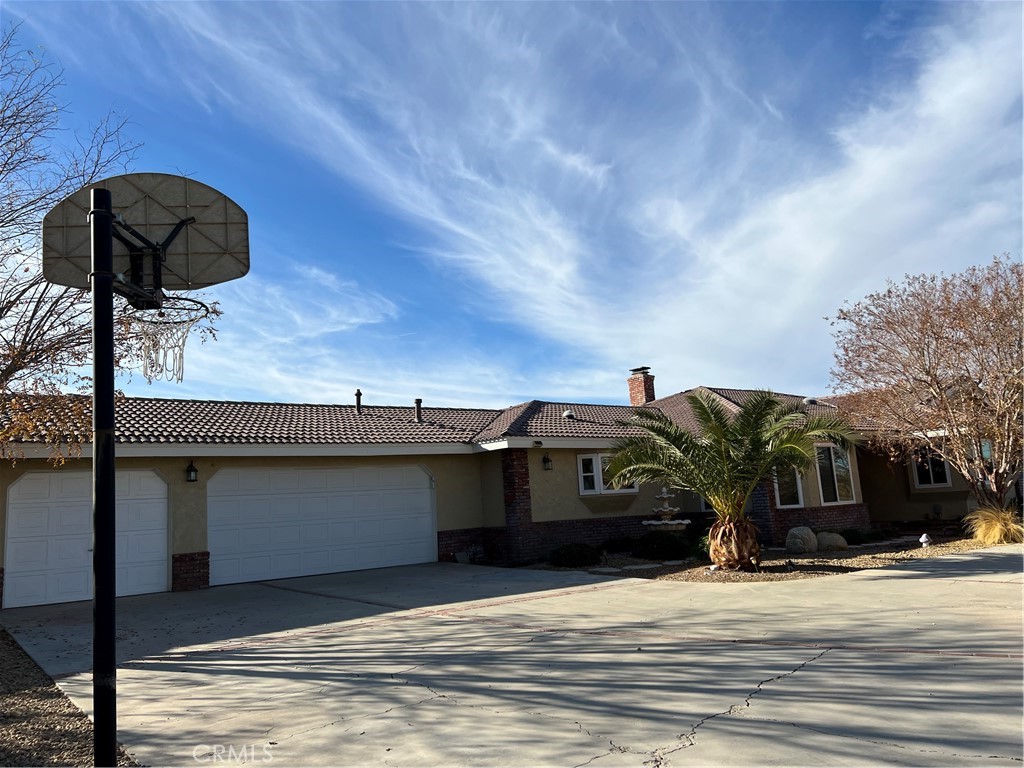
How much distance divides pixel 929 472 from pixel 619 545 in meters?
10.9

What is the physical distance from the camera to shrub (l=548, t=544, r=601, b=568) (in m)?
15.8

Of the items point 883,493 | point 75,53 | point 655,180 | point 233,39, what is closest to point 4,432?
point 75,53

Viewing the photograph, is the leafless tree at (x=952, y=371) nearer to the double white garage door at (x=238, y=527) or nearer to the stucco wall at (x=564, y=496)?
the stucco wall at (x=564, y=496)

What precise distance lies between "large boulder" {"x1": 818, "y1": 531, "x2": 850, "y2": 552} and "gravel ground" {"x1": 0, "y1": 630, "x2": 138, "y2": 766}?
605 inches

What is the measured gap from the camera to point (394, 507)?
17.3m

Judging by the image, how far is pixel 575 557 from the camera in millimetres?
15797

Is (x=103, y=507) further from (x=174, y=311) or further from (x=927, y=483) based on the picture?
(x=927, y=483)

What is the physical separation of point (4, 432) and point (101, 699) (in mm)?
6730

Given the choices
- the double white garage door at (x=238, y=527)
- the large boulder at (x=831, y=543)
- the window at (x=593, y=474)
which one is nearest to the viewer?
the double white garage door at (x=238, y=527)

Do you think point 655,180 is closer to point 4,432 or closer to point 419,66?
point 419,66

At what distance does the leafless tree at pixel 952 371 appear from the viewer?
51.5 ft

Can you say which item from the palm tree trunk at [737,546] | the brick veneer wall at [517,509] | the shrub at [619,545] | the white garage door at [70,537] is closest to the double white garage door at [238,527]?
the white garage door at [70,537]

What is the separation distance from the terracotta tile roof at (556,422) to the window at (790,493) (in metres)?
4.22

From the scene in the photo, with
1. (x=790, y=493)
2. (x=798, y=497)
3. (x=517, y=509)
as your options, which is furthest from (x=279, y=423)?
(x=798, y=497)
